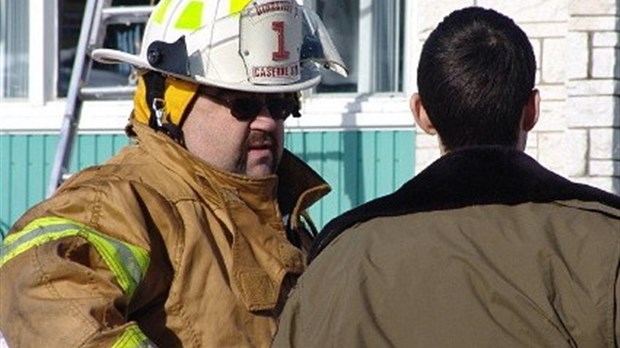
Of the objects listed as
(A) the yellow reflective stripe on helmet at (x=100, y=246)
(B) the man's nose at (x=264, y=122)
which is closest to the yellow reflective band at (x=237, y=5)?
(B) the man's nose at (x=264, y=122)

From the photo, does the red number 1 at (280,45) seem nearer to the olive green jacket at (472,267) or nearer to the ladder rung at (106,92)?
the olive green jacket at (472,267)

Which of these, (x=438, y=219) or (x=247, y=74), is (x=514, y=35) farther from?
(x=247, y=74)

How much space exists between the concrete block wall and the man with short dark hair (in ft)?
14.5

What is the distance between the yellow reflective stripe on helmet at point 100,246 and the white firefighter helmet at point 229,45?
1.87ft

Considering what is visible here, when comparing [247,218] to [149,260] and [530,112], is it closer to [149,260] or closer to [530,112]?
[149,260]

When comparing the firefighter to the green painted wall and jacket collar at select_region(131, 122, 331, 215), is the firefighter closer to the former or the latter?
jacket collar at select_region(131, 122, 331, 215)

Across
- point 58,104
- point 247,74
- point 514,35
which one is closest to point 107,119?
point 58,104

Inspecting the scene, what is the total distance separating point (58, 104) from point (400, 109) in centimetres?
173

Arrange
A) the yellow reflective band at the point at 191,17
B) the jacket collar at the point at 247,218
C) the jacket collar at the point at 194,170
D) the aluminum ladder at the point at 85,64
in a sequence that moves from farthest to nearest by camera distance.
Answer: the aluminum ladder at the point at 85,64, the yellow reflective band at the point at 191,17, the jacket collar at the point at 194,170, the jacket collar at the point at 247,218

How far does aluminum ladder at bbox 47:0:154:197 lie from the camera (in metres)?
7.78

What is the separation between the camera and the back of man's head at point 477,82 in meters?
2.98

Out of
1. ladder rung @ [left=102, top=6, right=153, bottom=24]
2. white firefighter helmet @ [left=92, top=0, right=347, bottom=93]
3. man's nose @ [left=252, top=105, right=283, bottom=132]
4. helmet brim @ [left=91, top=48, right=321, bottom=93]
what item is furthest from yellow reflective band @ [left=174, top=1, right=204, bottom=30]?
ladder rung @ [left=102, top=6, right=153, bottom=24]

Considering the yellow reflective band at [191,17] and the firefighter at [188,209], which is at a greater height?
the yellow reflective band at [191,17]

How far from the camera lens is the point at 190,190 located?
400cm
